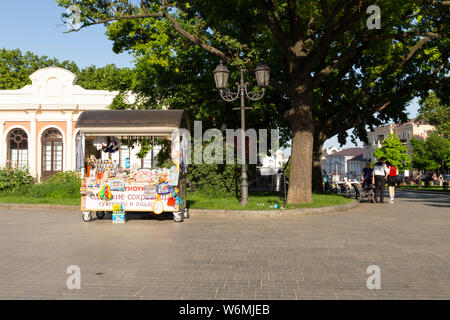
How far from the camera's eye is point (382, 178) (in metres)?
16.9

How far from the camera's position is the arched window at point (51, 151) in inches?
1399

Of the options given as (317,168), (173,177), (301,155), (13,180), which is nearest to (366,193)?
(301,155)

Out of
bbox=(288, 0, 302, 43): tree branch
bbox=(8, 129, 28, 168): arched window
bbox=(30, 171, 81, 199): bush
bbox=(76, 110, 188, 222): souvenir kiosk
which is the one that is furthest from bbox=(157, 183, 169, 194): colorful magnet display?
bbox=(8, 129, 28, 168): arched window

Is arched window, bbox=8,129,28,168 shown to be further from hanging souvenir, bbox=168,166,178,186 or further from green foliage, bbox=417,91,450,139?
green foliage, bbox=417,91,450,139

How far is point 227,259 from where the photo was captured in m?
6.07

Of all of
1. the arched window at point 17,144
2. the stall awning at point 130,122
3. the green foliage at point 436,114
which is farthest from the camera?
the green foliage at point 436,114

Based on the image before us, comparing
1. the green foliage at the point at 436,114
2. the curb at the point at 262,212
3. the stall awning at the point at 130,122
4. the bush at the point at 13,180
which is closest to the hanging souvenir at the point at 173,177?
the stall awning at the point at 130,122

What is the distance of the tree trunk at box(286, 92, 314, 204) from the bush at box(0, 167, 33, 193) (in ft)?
44.8

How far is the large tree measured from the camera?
13.5 m

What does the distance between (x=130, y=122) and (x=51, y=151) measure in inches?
1090

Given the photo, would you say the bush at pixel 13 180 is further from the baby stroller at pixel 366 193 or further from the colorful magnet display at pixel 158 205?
the baby stroller at pixel 366 193

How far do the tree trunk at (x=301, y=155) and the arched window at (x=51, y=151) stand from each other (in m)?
27.8

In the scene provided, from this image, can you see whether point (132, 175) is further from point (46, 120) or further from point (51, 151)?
point (46, 120)
